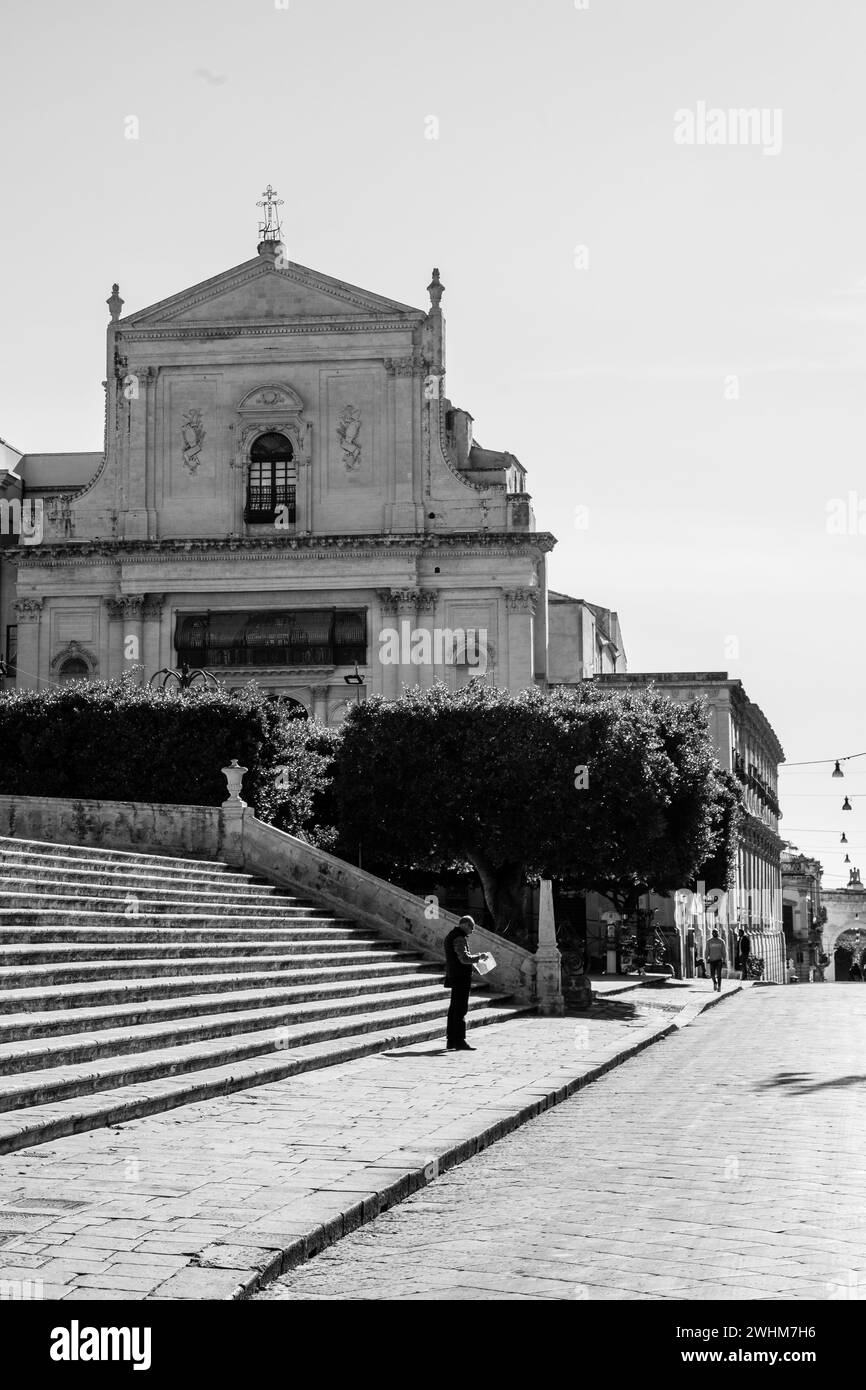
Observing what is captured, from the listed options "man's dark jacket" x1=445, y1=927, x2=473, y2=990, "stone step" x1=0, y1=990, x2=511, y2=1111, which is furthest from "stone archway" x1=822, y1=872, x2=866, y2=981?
"man's dark jacket" x1=445, y1=927, x2=473, y2=990

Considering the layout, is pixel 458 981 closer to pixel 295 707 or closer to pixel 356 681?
pixel 295 707

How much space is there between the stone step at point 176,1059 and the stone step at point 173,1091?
73 millimetres

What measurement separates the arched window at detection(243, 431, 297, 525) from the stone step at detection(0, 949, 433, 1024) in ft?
93.3

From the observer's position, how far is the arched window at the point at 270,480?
51.0 metres

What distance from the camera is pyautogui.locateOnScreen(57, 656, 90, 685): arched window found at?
50812 mm

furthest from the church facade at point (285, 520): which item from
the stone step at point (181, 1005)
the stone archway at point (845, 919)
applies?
the stone archway at point (845, 919)

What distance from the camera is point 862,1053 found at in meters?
19.4

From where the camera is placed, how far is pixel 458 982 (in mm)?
17172

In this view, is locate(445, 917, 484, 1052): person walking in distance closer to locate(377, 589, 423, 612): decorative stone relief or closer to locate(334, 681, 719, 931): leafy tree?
locate(334, 681, 719, 931): leafy tree

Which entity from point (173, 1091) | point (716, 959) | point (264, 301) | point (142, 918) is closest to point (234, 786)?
point (142, 918)

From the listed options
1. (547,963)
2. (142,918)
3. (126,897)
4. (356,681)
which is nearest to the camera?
(142,918)

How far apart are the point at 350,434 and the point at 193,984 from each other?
36.2 m

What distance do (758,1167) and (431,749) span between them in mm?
21006
